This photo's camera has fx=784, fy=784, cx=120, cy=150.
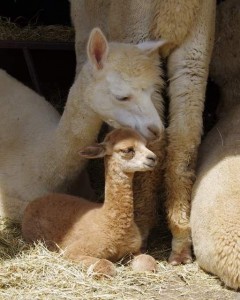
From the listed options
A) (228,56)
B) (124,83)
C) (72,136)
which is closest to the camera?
(124,83)

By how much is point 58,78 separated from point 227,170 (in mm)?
3391

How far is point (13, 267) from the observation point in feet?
17.2

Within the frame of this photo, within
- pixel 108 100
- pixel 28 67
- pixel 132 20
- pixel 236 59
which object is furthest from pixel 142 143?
pixel 28 67

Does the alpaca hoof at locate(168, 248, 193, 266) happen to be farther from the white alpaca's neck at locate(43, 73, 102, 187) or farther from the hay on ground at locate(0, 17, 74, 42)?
the hay on ground at locate(0, 17, 74, 42)

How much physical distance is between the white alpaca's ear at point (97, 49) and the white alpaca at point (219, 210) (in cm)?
110

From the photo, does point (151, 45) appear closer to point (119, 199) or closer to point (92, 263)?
point (119, 199)

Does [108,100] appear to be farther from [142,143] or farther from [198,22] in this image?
[198,22]

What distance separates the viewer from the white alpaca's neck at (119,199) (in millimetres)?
5234

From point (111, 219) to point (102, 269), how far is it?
0.35 meters

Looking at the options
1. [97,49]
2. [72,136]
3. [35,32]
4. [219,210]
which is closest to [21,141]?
[72,136]

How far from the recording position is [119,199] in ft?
17.2

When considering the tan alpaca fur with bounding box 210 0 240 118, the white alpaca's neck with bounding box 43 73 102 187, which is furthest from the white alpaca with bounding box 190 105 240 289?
the white alpaca's neck with bounding box 43 73 102 187

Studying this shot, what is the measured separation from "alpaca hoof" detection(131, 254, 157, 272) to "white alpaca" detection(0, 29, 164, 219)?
2.79 ft

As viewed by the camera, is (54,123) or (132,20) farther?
(54,123)
